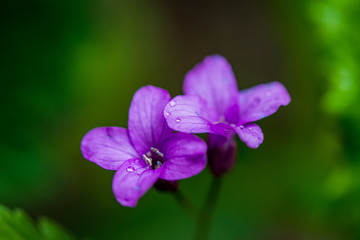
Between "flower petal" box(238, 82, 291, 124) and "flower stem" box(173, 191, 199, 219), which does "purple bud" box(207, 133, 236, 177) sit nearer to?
"flower petal" box(238, 82, 291, 124)

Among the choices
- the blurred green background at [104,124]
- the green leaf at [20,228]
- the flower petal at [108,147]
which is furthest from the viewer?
the blurred green background at [104,124]

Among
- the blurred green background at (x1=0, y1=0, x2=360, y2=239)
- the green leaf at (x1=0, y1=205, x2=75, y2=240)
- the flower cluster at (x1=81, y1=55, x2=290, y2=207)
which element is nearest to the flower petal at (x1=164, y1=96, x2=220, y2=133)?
the flower cluster at (x1=81, y1=55, x2=290, y2=207)

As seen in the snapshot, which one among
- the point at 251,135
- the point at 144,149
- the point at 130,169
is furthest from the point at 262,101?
the point at 130,169

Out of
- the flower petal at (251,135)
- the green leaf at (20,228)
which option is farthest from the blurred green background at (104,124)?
the flower petal at (251,135)

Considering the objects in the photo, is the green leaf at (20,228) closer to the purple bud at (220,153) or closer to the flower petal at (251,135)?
the purple bud at (220,153)

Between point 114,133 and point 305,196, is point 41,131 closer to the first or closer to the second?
point 114,133

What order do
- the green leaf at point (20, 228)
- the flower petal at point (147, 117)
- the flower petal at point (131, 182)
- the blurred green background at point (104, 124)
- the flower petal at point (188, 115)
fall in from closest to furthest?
1. the flower petal at point (131, 182)
2. the flower petal at point (188, 115)
3. the flower petal at point (147, 117)
4. the green leaf at point (20, 228)
5. the blurred green background at point (104, 124)
